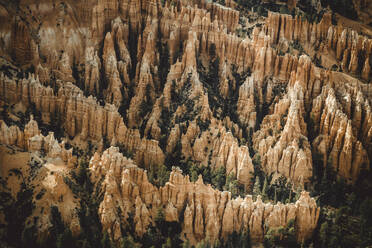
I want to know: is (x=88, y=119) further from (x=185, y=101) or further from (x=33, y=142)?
(x=185, y=101)

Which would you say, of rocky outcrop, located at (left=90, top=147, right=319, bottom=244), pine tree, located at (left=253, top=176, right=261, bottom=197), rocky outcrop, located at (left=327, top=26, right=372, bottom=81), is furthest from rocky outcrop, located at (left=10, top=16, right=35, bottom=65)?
rocky outcrop, located at (left=327, top=26, right=372, bottom=81)

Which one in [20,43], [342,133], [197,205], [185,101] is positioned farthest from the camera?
[185,101]

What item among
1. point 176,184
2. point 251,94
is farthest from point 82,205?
point 251,94

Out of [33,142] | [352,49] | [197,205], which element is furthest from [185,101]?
[352,49]

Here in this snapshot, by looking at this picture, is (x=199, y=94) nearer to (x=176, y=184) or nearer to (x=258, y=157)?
(x=258, y=157)

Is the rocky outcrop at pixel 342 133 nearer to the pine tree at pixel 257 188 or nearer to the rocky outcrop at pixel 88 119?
the pine tree at pixel 257 188

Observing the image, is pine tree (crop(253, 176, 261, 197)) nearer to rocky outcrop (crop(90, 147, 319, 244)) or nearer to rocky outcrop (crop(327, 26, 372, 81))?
rocky outcrop (crop(90, 147, 319, 244))
